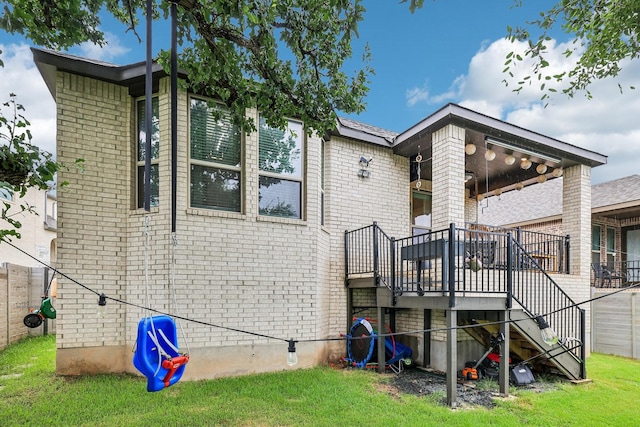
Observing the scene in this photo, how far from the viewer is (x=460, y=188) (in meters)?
6.55

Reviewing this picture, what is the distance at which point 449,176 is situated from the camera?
645 centimetres

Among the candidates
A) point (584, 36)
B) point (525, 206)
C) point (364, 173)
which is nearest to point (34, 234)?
point (364, 173)

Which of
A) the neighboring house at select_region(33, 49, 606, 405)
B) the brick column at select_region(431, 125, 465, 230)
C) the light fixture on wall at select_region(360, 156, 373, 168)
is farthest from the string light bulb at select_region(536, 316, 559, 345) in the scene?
the light fixture on wall at select_region(360, 156, 373, 168)

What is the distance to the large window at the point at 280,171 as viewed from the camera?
6.17 metres

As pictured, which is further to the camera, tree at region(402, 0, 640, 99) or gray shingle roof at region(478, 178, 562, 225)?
gray shingle roof at region(478, 178, 562, 225)

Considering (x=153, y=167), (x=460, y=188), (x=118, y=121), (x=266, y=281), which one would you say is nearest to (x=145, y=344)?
(x=266, y=281)

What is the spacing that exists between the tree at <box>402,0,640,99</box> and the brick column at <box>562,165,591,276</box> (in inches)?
137

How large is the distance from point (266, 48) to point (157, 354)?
337cm

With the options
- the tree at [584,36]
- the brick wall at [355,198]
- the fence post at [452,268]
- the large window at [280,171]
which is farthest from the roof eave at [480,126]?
the fence post at [452,268]

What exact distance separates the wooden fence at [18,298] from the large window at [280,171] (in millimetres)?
5686

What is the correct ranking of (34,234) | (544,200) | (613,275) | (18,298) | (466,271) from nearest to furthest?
(466,271) < (18,298) < (613,275) < (544,200) < (34,234)

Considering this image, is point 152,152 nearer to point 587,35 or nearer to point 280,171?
point 280,171

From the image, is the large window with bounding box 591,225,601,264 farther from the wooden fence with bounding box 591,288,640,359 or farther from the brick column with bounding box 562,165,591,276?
the brick column with bounding box 562,165,591,276

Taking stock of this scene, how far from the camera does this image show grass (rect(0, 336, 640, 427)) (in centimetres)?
400
